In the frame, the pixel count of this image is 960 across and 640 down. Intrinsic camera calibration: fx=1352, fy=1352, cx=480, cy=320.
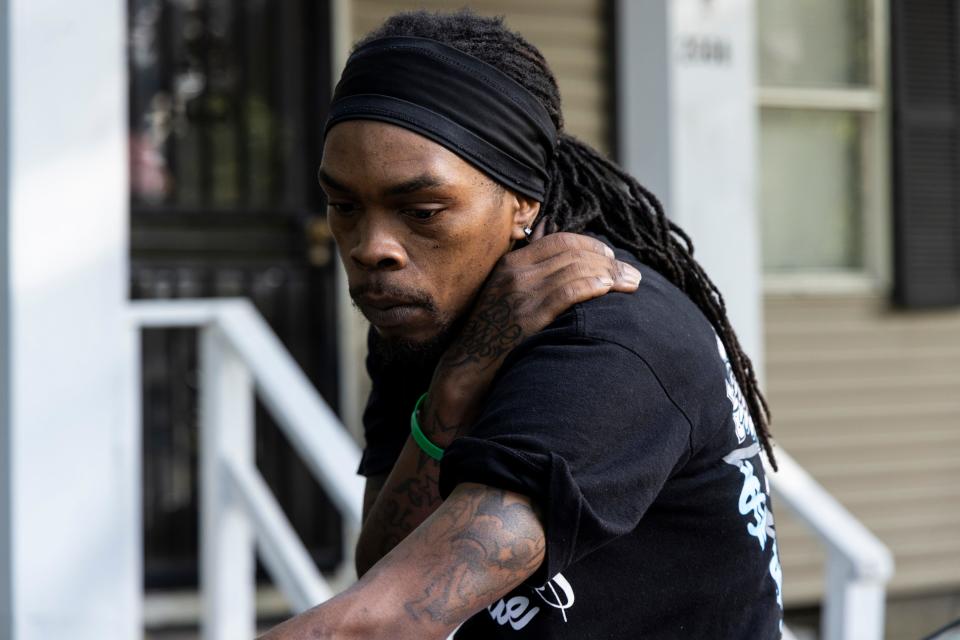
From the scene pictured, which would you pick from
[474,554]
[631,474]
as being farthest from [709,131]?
[474,554]

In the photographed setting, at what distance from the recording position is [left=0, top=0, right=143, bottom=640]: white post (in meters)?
3.02

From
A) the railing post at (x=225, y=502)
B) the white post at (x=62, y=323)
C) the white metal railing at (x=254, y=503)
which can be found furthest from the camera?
the railing post at (x=225, y=502)

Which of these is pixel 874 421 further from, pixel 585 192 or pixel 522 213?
pixel 522 213

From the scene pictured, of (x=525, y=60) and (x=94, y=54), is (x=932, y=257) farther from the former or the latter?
(x=525, y=60)

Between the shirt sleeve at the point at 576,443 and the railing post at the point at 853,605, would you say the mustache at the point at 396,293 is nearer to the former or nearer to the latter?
the shirt sleeve at the point at 576,443

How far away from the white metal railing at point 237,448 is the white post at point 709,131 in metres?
1.49

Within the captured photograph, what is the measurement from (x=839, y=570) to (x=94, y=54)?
2.30 meters

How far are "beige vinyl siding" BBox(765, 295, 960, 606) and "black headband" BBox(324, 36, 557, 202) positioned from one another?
14.6ft

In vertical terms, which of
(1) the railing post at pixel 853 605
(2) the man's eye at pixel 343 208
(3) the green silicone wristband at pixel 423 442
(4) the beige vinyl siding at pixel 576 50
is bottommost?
(1) the railing post at pixel 853 605

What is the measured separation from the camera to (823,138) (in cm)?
630

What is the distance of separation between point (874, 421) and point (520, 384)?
16.8ft

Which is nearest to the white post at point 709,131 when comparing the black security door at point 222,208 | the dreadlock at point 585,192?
the black security door at point 222,208

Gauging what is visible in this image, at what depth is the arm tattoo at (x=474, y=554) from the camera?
1.39 metres

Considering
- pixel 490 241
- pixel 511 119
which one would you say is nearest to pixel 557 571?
pixel 490 241
